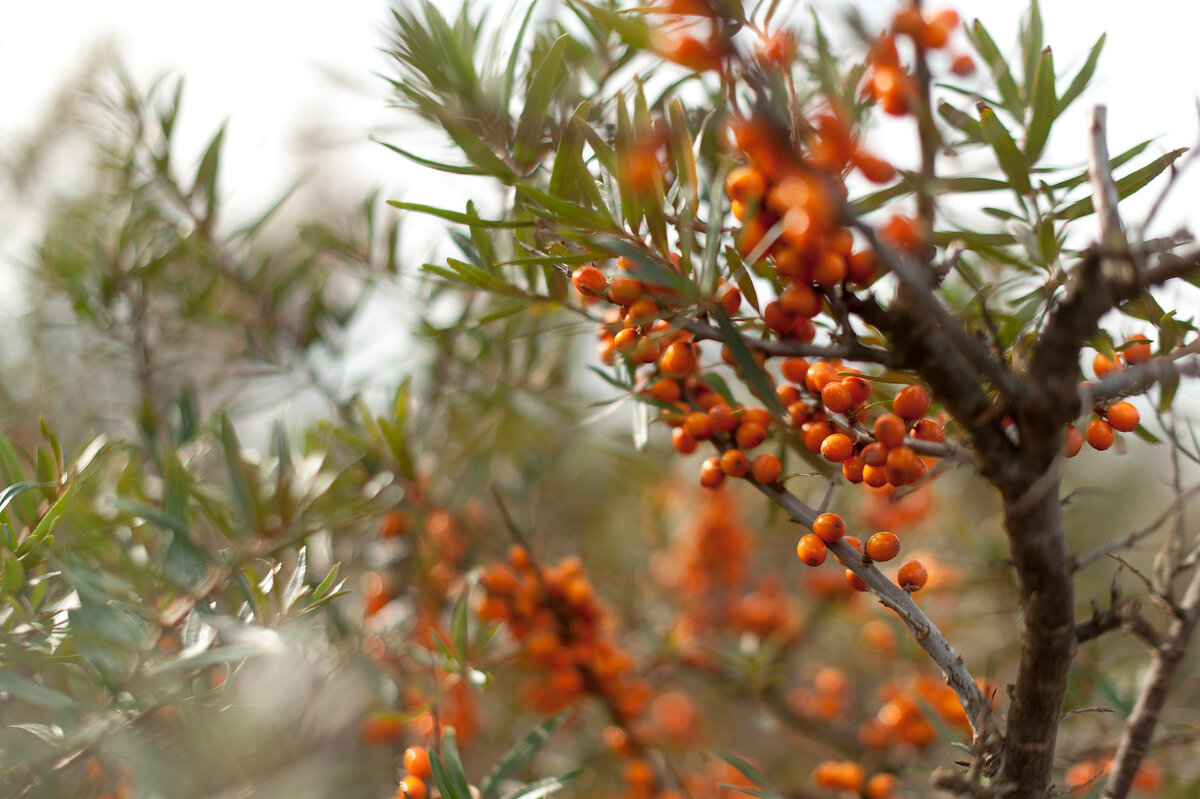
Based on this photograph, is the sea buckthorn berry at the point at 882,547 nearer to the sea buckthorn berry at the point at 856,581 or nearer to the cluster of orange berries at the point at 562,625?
the sea buckthorn berry at the point at 856,581

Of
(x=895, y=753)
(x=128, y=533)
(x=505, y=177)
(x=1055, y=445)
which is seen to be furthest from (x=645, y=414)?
(x=895, y=753)

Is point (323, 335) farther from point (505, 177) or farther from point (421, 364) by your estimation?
point (505, 177)

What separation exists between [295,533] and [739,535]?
1159 mm

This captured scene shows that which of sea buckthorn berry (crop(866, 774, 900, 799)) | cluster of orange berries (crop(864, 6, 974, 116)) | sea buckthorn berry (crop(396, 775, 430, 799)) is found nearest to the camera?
cluster of orange berries (crop(864, 6, 974, 116))

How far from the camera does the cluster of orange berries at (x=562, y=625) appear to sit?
1040 millimetres

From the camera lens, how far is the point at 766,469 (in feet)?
1.97

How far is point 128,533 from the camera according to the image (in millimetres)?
811

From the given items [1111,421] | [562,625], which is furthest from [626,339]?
[562,625]

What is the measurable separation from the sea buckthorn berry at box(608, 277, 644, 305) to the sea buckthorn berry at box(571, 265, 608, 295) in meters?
0.02

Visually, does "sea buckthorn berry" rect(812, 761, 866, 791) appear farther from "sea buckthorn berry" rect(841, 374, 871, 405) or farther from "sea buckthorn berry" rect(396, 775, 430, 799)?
"sea buckthorn berry" rect(841, 374, 871, 405)

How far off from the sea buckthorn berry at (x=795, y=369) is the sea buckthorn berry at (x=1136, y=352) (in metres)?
0.23

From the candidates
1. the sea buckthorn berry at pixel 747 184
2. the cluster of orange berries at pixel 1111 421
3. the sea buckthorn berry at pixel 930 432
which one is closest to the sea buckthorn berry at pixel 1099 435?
the cluster of orange berries at pixel 1111 421

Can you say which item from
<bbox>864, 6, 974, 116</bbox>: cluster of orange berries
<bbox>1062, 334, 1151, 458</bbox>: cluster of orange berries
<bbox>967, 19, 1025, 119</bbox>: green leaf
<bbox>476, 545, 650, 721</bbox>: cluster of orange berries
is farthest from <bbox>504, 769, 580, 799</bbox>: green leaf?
<bbox>967, 19, 1025, 119</bbox>: green leaf

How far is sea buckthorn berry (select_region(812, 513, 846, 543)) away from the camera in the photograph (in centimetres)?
53
